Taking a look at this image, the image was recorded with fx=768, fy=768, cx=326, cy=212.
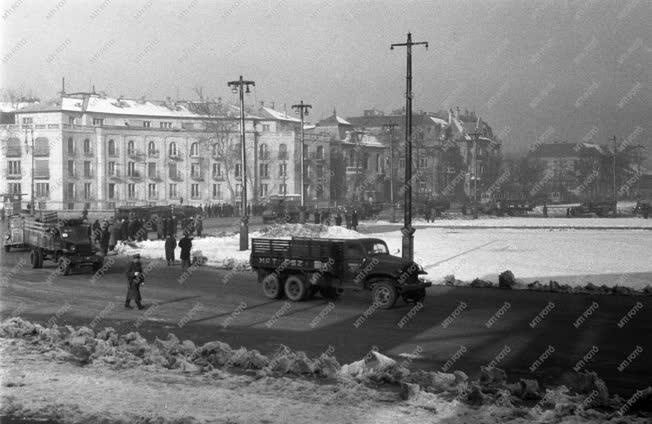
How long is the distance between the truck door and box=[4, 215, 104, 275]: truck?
11.8 m

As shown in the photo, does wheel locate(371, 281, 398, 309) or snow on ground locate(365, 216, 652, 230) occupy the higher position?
snow on ground locate(365, 216, 652, 230)

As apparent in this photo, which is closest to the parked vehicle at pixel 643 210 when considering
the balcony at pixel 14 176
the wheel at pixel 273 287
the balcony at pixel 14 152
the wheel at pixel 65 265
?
the wheel at pixel 65 265

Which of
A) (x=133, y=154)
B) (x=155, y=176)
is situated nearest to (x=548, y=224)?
(x=155, y=176)

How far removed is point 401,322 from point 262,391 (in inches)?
261

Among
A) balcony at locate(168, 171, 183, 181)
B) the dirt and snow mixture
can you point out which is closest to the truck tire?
the dirt and snow mixture

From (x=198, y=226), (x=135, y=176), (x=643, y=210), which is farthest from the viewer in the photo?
(x=135, y=176)

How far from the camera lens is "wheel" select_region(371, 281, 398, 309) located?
63.3ft

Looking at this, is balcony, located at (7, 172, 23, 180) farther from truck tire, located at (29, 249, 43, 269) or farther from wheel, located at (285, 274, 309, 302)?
wheel, located at (285, 274, 309, 302)

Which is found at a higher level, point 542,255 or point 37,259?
point 37,259

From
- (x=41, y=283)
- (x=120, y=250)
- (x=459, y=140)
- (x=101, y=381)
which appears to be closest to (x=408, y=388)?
(x=101, y=381)

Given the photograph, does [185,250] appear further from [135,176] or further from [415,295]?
[135,176]

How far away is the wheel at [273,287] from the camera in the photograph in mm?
21156

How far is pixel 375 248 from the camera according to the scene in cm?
2044

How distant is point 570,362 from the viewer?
13.5 metres
